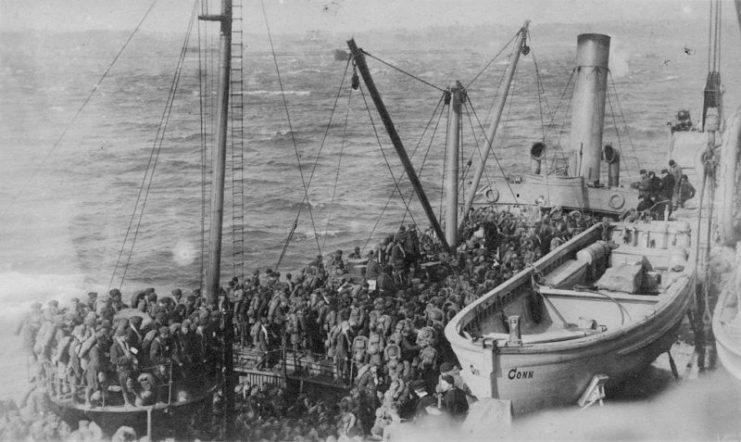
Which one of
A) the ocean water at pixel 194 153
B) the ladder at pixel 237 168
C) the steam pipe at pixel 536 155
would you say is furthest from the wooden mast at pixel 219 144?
the steam pipe at pixel 536 155

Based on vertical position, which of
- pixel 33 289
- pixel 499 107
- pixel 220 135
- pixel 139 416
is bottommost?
pixel 33 289

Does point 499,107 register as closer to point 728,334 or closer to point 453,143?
point 453,143

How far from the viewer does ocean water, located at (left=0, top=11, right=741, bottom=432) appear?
2989 cm

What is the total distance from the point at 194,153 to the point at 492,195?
88.4 ft

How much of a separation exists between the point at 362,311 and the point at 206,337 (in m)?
2.62

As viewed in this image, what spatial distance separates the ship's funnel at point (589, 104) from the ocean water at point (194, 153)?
318cm

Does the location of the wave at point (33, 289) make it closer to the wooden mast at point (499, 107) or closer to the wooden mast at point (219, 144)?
the wooden mast at point (219, 144)

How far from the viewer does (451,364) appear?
1122 centimetres

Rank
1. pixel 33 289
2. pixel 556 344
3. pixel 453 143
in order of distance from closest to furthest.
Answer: pixel 556 344, pixel 453 143, pixel 33 289

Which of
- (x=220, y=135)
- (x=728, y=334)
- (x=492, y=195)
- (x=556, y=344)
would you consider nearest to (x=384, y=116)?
(x=220, y=135)

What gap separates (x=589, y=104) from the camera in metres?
25.1

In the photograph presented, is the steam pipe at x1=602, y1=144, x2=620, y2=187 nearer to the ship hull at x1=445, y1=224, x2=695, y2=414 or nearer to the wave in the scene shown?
the ship hull at x1=445, y1=224, x2=695, y2=414

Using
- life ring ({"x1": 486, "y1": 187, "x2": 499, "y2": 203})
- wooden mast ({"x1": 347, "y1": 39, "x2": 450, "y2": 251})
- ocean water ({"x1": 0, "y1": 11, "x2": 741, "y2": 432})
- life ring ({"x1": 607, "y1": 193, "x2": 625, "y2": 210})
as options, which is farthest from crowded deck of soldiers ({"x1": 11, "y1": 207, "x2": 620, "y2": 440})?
life ring ({"x1": 486, "y1": 187, "x2": 499, "y2": 203})

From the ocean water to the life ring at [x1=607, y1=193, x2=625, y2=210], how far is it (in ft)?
17.2
